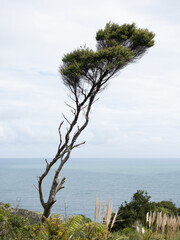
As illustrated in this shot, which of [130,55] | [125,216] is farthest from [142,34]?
[125,216]

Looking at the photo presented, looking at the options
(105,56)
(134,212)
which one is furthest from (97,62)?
(134,212)

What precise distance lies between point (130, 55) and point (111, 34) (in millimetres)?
965

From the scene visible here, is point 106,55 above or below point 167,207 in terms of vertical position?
above

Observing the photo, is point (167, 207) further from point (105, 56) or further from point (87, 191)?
point (87, 191)

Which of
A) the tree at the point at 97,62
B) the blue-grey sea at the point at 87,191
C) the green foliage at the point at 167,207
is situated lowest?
the blue-grey sea at the point at 87,191

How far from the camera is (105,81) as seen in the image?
9594 mm

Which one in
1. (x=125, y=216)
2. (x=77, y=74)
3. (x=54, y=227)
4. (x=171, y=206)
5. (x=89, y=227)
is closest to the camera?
(x=54, y=227)

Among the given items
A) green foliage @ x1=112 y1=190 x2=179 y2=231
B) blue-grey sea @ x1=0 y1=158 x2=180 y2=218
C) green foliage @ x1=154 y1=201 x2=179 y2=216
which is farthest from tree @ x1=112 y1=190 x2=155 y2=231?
blue-grey sea @ x1=0 y1=158 x2=180 y2=218

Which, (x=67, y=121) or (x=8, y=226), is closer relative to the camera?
(x=8, y=226)

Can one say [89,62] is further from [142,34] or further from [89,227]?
[89,227]

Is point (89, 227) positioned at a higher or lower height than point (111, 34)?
lower

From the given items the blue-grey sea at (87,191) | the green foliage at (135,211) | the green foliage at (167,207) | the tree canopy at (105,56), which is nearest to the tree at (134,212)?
the green foliage at (135,211)

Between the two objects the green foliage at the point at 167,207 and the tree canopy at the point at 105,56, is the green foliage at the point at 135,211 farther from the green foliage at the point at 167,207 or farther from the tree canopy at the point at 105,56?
the tree canopy at the point at 105,56

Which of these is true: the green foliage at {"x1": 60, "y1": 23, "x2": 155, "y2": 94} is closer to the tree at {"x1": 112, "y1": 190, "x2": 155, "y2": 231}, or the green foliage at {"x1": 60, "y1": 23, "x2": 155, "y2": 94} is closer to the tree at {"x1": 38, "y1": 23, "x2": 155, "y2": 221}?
the tree at {"x1": 38, "y1": 23, "x2": 155, "y2": 221}
